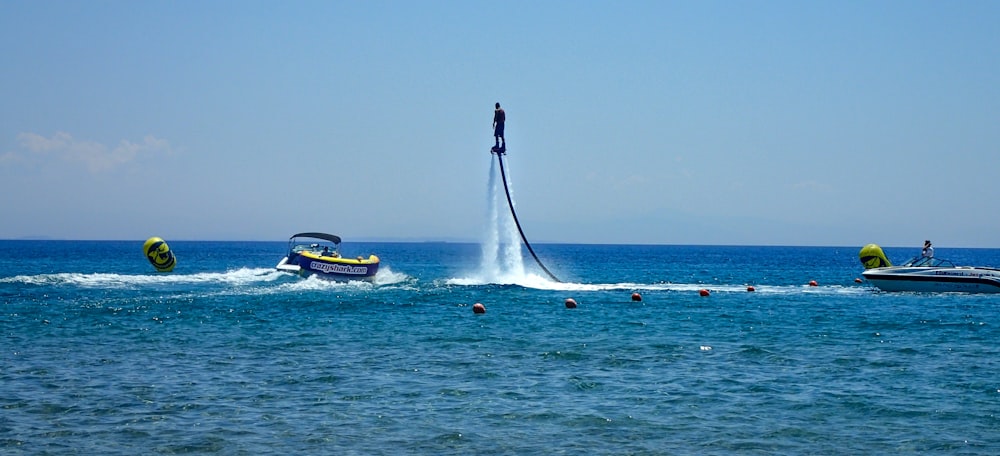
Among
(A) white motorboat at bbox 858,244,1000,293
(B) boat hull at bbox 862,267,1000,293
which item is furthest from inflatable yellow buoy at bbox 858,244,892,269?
(B) boat hull at bbox 862,267,1000,293

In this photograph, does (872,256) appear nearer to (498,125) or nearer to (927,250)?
(927,250)

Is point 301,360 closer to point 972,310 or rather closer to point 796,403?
point 796,403

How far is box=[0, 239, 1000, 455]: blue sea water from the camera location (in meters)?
15.0

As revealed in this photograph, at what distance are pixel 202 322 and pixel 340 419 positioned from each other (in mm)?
16531

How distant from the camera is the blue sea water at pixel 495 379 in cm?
1498

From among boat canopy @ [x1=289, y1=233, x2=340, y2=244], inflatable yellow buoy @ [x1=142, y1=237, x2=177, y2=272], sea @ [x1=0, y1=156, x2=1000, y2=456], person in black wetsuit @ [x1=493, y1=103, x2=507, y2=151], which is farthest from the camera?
inflatable yellow buoy @ [x1=142, y1=237, x2=177, y2=272]

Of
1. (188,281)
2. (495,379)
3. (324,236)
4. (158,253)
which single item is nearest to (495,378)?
(495,379)

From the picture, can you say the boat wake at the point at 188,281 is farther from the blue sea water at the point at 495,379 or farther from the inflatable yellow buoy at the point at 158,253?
the blue sea water at the point at 495,379

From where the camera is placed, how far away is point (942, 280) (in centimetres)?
4416

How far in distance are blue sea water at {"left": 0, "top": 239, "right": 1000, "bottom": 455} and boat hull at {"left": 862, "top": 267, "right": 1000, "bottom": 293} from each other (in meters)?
7.67

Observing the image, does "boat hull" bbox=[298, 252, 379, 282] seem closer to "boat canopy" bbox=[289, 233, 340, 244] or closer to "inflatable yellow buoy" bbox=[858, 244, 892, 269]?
"boat canopy" bbox=[289, 233, 340, 244]

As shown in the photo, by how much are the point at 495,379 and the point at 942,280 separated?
3164 cm

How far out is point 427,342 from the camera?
1035 inches

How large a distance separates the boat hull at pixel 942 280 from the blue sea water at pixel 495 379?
767 cm
